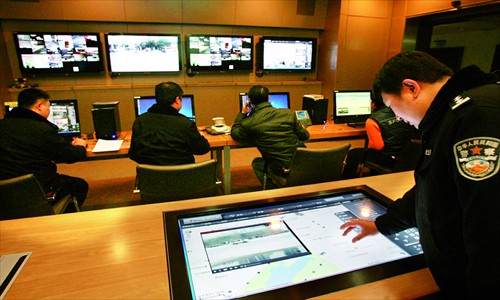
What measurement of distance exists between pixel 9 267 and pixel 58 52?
179 inches

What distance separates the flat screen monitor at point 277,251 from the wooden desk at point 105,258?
0.05m

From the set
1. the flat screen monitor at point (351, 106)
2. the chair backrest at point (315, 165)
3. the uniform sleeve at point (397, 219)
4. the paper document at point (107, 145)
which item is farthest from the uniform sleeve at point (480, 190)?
the flat screen monitor at point (351, 106)

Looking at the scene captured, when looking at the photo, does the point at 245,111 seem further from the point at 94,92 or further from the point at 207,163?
the point at 94,92

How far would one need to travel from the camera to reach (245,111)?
3.17 m

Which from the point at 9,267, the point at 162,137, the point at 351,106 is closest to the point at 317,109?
the point at 351,106

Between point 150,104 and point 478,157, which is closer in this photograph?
point 478,157

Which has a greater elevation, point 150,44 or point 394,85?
point 150,44

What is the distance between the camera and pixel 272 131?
263 cm

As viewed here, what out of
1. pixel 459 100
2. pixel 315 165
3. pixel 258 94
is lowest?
pixel 315 165

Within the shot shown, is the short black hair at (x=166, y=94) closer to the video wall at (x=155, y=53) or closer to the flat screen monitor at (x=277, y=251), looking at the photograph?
the flat screen monitor at (x=277, y=251)

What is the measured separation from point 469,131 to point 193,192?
1628mm

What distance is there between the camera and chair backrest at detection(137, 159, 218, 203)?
1836 mm

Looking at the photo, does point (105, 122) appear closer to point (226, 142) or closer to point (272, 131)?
point (226, 142)

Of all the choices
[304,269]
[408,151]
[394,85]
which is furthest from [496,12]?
[304,269]
